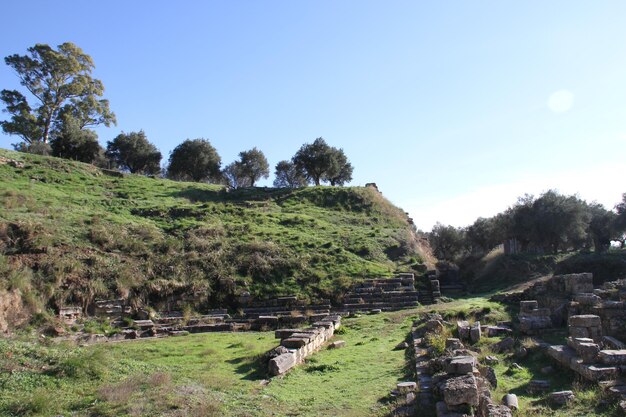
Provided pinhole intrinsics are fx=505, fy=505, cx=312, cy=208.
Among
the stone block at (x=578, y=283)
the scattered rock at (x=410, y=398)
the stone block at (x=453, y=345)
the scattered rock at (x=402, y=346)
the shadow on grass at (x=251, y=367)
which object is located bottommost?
the shadow on grass at (x=251, y=367)

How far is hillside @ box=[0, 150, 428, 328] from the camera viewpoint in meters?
22.8

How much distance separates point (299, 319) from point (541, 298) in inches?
407

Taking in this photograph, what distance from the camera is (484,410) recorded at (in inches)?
298

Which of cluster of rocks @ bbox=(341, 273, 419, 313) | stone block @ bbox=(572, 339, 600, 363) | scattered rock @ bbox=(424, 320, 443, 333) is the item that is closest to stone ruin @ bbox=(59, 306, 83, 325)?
cluster of rocks @ bbox=(341, 273, 419, 313)

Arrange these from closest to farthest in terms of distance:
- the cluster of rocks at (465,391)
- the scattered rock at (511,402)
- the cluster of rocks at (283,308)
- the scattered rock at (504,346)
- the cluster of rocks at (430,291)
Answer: the cluster of rocks at (465,391) < the scattered rock at (511,402) < the scattered rock at (504,346) < the cluster of rocks at (283,308) < the cluster of rocks at (430,291)

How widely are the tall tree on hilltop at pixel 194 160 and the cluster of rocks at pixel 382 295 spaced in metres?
32.6

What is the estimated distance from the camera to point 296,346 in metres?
14.3

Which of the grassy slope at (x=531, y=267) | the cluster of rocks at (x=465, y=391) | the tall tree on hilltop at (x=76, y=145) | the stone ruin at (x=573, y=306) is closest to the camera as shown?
the cluster of rocks at (x=465, y=391)

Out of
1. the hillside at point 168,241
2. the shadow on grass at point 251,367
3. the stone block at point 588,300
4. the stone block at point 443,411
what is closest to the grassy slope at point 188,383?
the shadow on grass at point 251,367

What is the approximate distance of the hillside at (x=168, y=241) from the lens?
22.8 m

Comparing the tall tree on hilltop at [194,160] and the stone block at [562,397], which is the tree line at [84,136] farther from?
the stone block at [562,397]

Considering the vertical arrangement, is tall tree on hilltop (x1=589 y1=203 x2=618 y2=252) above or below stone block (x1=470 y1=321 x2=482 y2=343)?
above

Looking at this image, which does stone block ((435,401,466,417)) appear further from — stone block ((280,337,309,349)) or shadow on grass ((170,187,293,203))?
shadow on grass ((170,187,293,203))

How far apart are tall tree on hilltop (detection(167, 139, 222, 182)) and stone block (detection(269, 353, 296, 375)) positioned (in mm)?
43759
